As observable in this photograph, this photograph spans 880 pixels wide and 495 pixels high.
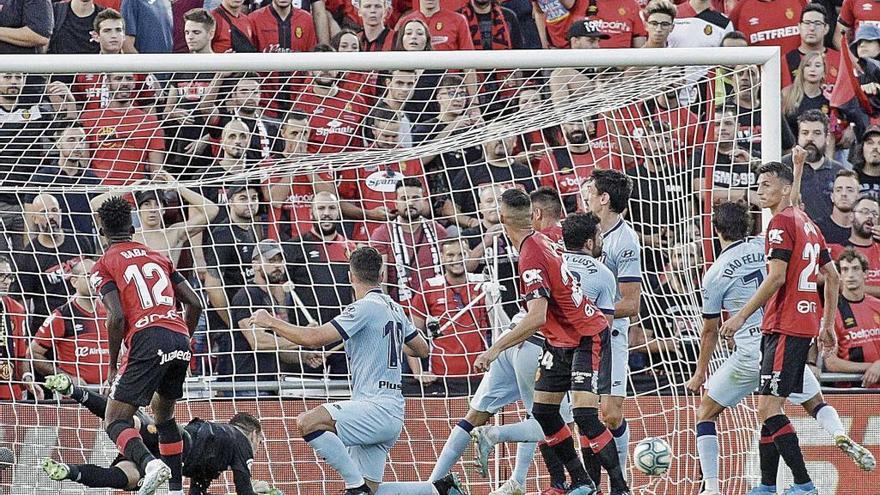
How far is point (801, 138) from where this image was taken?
530 inches

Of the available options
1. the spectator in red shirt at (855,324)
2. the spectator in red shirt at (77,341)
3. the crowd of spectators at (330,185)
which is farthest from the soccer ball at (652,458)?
the spectator in red shirt at (77,341)

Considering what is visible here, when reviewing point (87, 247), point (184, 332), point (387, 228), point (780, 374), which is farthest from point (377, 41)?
point (780, 374)

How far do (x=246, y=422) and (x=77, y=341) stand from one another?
221cm

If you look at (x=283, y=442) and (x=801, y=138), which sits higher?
(x=801, y=138)

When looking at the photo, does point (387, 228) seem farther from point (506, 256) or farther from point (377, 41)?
point (377, 41)

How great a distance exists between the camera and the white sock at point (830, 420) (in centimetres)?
1003

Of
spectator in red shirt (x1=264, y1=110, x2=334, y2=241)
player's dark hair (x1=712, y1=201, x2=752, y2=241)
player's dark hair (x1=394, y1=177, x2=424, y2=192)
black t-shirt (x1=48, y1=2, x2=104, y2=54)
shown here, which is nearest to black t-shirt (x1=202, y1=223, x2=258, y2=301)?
spectator in red shirt (x1=264, y1=110, x2=334, y2=241)

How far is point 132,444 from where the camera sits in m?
9.54

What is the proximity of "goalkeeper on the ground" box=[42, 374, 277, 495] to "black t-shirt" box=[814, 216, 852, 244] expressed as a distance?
568cm

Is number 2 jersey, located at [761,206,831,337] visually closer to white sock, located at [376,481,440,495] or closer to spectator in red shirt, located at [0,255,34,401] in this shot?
white sock, located at [376,481,440,495]

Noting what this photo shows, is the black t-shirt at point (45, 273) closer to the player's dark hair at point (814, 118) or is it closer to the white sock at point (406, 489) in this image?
the white sock at point (406, 489)

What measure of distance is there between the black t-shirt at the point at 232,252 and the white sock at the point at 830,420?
4911 millimetres

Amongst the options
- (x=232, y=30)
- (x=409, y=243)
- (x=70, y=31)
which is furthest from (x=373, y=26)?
(x=70, y=31)

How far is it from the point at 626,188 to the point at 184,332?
3.35 meters
